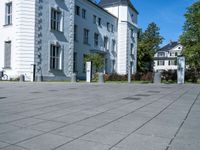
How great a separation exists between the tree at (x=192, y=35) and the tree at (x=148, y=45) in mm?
11898

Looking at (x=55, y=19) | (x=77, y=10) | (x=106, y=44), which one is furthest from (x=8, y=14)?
(x=106, y=44)

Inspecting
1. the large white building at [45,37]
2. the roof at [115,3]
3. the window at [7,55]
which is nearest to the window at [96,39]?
the large white building at [45,37]

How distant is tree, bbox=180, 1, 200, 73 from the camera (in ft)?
155

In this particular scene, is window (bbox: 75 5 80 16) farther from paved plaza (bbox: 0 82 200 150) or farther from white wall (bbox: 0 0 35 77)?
paved plaza (bbox: 0 82 200 150)

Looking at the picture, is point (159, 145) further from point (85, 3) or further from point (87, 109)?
point (85, 3)

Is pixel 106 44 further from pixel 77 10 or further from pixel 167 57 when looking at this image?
pixel 167 57

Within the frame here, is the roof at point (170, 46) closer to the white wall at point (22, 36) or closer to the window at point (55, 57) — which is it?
the window at point (55, 57)

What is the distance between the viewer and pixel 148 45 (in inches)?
2510

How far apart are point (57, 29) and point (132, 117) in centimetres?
2555

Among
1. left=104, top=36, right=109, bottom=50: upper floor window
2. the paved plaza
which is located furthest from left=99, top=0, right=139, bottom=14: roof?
the paved plaza

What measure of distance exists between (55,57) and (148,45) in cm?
3756

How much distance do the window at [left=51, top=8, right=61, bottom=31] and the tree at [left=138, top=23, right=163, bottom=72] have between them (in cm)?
3251

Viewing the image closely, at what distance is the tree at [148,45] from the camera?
200 feet

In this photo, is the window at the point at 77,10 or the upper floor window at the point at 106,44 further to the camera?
the upper floor window at the point at 106,44
